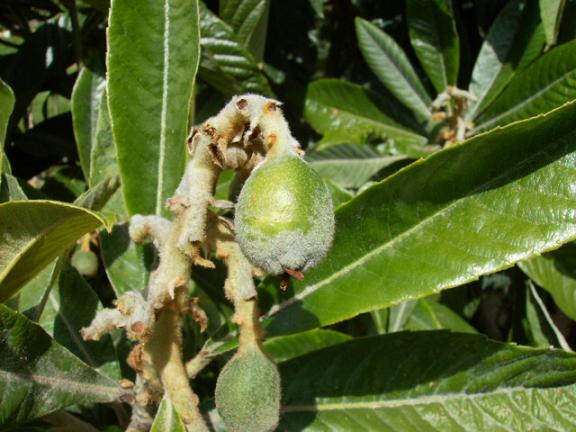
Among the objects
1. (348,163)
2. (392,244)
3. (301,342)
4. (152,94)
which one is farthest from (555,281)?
(152,94)

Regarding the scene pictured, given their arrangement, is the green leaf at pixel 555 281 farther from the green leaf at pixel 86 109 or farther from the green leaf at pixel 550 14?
the green leaf at pixel 86 109

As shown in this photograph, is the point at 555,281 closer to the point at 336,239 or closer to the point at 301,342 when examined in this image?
the point at 301,342

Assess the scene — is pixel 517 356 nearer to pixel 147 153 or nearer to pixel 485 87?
pixel 147 153

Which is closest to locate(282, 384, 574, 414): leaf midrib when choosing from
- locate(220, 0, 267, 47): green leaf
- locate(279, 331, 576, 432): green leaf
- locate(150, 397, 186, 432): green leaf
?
locate(279, 331, 576, 432): green leaf

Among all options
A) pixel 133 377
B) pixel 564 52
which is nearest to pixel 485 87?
pixel 564 52

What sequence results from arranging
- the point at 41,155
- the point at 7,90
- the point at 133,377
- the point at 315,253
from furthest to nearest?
the point at 41,155 → the point at 133,377 → the point at 7,90 → the point at 315,253

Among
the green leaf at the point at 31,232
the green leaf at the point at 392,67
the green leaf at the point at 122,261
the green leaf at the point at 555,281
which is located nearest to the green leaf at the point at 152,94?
the green leaf at the point at 122,261

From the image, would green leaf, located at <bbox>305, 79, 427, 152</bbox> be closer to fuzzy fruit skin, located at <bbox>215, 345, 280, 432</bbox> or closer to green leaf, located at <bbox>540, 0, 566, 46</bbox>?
green leaf, located at <bbox>540, 0, 566, 46</bbox>
